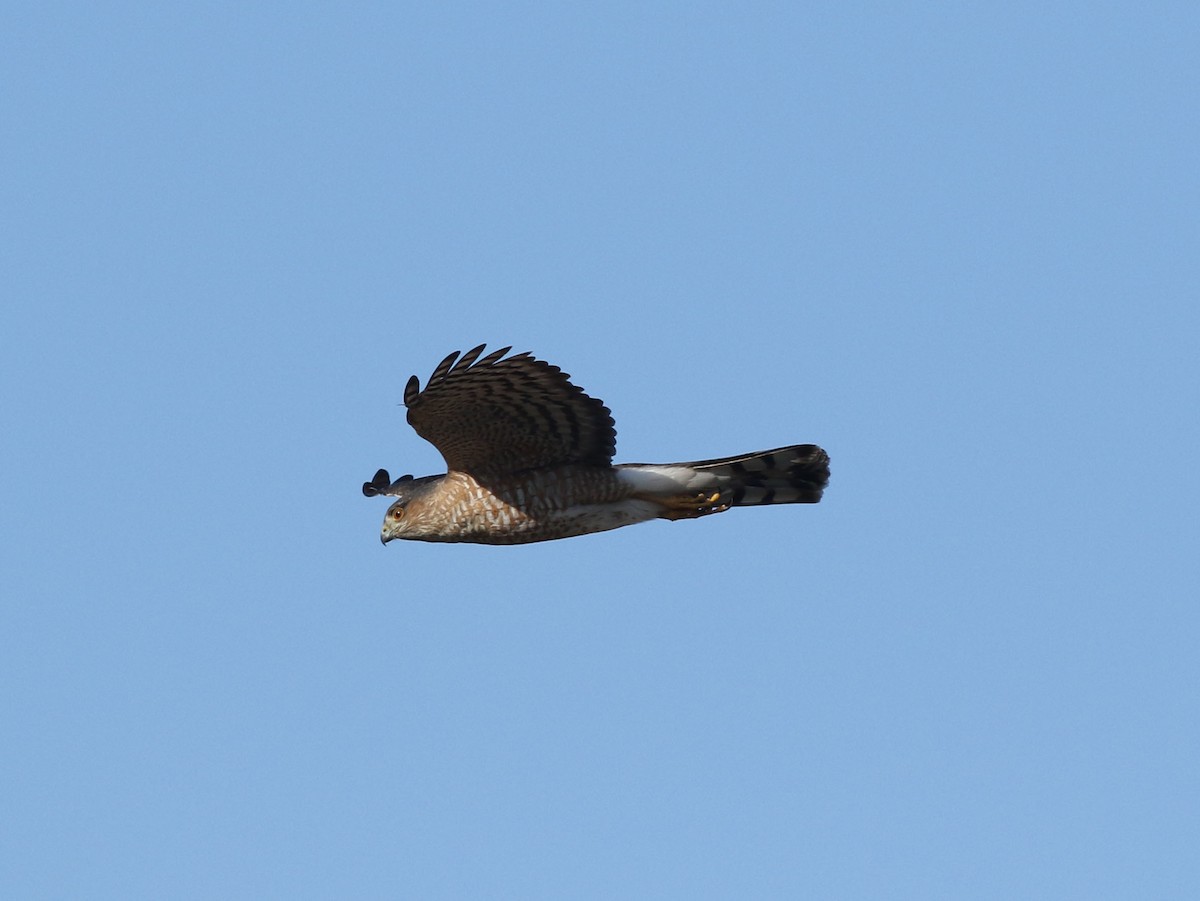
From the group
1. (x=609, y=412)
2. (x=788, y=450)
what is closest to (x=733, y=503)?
(x=788, y=450)

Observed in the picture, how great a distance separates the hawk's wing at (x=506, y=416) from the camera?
36.3ft

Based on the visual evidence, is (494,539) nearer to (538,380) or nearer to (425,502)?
(425,502)

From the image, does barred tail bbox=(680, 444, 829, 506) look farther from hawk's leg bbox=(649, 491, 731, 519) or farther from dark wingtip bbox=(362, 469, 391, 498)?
dark wingtip bbox=(362, 469, 391, 498)

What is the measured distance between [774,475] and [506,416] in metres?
2.06

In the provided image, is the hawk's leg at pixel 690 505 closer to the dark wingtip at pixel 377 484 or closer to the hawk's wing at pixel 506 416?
the hawk's wing at pixel 506 416

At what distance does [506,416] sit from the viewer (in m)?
11.6

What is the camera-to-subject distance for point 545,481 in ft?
39.4

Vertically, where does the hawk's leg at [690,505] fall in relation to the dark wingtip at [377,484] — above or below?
Answer: below

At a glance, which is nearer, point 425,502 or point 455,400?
point 455,400

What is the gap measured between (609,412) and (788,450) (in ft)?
Answer: 4.76

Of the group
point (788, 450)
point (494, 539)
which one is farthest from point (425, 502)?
point (788, 450)

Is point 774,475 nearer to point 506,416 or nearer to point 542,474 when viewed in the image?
point 542,474

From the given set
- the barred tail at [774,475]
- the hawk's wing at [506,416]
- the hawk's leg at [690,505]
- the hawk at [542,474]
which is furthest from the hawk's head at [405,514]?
the barred tail at [774,475]

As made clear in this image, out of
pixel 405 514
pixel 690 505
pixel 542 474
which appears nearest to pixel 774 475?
pixel 690 505
